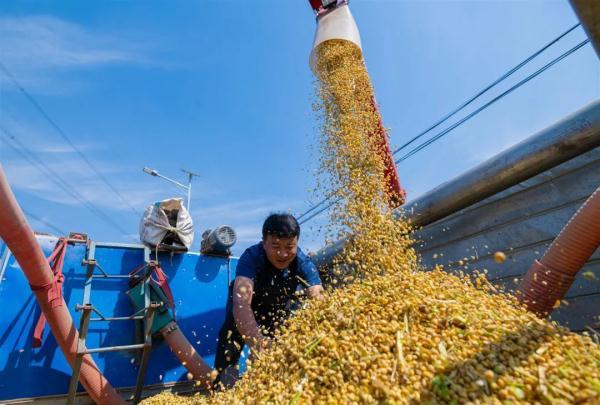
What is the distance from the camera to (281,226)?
298 centimetres

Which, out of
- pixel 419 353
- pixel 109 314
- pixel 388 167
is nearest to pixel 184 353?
pixel 109 314

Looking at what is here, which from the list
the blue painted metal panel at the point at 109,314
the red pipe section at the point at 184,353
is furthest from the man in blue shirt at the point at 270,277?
the blue painted metal panel at the point at 109,314

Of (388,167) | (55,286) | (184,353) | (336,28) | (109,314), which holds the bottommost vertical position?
(184,353)

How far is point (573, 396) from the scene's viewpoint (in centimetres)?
112

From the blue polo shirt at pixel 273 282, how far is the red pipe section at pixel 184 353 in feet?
2.27

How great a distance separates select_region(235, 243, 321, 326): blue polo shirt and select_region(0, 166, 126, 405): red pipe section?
4.64 ft

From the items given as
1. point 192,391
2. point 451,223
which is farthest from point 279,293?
point 451,223

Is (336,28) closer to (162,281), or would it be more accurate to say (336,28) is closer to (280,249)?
(280,249)

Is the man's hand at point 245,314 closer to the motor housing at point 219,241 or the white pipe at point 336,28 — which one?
the motor housing at point 219,241

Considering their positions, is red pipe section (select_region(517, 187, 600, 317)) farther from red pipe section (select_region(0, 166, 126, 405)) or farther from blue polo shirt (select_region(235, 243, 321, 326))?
red pipe section (select_region(0, 166, 126, 405))

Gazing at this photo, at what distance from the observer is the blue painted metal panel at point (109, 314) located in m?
3.07

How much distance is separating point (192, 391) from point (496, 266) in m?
3.10

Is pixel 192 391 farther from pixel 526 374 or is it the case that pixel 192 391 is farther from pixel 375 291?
pixel 526 374

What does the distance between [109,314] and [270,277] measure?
170cm
